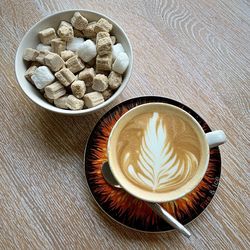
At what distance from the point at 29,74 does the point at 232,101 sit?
522 millimetres

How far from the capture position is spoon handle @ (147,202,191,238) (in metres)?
0.86

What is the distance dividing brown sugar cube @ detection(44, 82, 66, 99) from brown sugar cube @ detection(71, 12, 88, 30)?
16cm

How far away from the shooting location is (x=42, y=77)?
94 centimetres

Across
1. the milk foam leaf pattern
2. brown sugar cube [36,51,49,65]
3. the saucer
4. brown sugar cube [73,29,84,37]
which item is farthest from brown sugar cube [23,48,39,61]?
the milk foam leaf pattern

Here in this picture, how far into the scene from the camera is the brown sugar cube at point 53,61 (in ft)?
3.08

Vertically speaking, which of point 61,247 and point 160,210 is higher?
point 160,210

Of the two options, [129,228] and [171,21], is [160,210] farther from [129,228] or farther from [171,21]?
[171,21]

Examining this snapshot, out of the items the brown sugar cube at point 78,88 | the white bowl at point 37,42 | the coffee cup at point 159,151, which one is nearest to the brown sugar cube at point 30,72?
the white bowl at point 37,42

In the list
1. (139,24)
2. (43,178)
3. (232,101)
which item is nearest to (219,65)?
(232,101)

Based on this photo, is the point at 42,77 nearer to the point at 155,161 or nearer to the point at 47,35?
the point at 47,35

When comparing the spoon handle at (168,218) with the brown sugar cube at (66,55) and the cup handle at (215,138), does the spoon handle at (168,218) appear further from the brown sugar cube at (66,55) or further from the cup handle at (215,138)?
the brown sugar cube at (66,55)

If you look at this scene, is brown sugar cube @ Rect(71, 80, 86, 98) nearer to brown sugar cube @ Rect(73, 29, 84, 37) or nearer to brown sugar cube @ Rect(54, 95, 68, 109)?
brown sugar cube @ Rect(54, 95, 68, 109)

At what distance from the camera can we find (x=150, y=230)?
91 cm

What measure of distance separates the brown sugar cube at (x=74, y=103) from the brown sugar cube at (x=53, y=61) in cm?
8
